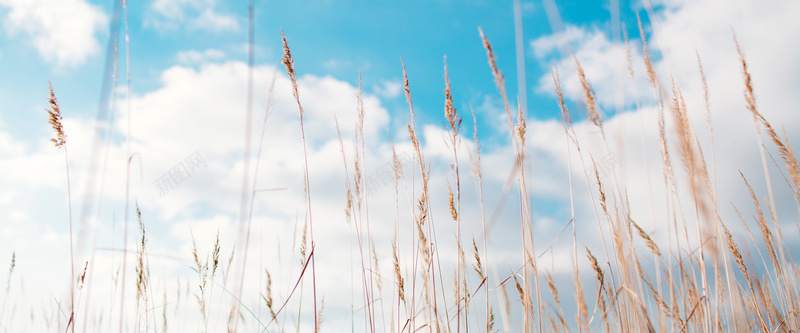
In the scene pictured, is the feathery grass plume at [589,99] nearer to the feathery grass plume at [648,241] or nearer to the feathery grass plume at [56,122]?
the feathery grass plume at [648,241]

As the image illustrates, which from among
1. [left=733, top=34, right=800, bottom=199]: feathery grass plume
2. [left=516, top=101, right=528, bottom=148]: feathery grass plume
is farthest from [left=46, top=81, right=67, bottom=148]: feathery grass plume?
[left=733, top=34, right=800, bottom=199]: feathery grass plume

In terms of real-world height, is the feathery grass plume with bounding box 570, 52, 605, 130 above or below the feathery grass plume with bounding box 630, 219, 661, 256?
above

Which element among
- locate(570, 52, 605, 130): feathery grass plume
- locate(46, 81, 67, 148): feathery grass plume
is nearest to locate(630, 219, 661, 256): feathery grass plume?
locate(570, 52, 605, 130): feathery grass plume

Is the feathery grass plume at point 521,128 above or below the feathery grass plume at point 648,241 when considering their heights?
above

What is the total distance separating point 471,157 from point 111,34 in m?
1.35

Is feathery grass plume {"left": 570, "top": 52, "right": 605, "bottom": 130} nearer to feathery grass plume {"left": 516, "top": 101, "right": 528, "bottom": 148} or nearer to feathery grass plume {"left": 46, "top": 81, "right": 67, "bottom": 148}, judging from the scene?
feathery grass plume {"left": 516, "top": 101, "right": 528, "bottom": 148}

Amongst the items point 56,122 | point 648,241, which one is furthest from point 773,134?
point 56,122

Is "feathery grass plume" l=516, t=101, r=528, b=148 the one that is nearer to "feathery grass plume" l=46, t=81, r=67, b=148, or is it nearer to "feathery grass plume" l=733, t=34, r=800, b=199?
"feathery grass plume" l=733, t=34, r=800, b=199

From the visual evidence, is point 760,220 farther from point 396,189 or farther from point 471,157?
point 396,189

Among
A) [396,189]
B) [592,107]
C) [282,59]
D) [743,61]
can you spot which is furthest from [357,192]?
[743,61]

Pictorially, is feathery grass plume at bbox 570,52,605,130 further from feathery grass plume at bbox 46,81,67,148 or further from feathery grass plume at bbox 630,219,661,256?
feathery grass plume at bbox 46,81,67,148

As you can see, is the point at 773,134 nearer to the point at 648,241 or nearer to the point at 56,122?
the point at 648,241

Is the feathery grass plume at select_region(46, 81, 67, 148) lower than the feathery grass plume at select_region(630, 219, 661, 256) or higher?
higher

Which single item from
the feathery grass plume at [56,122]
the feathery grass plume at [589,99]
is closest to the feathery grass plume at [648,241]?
the feathery grass plume at [589,99]
